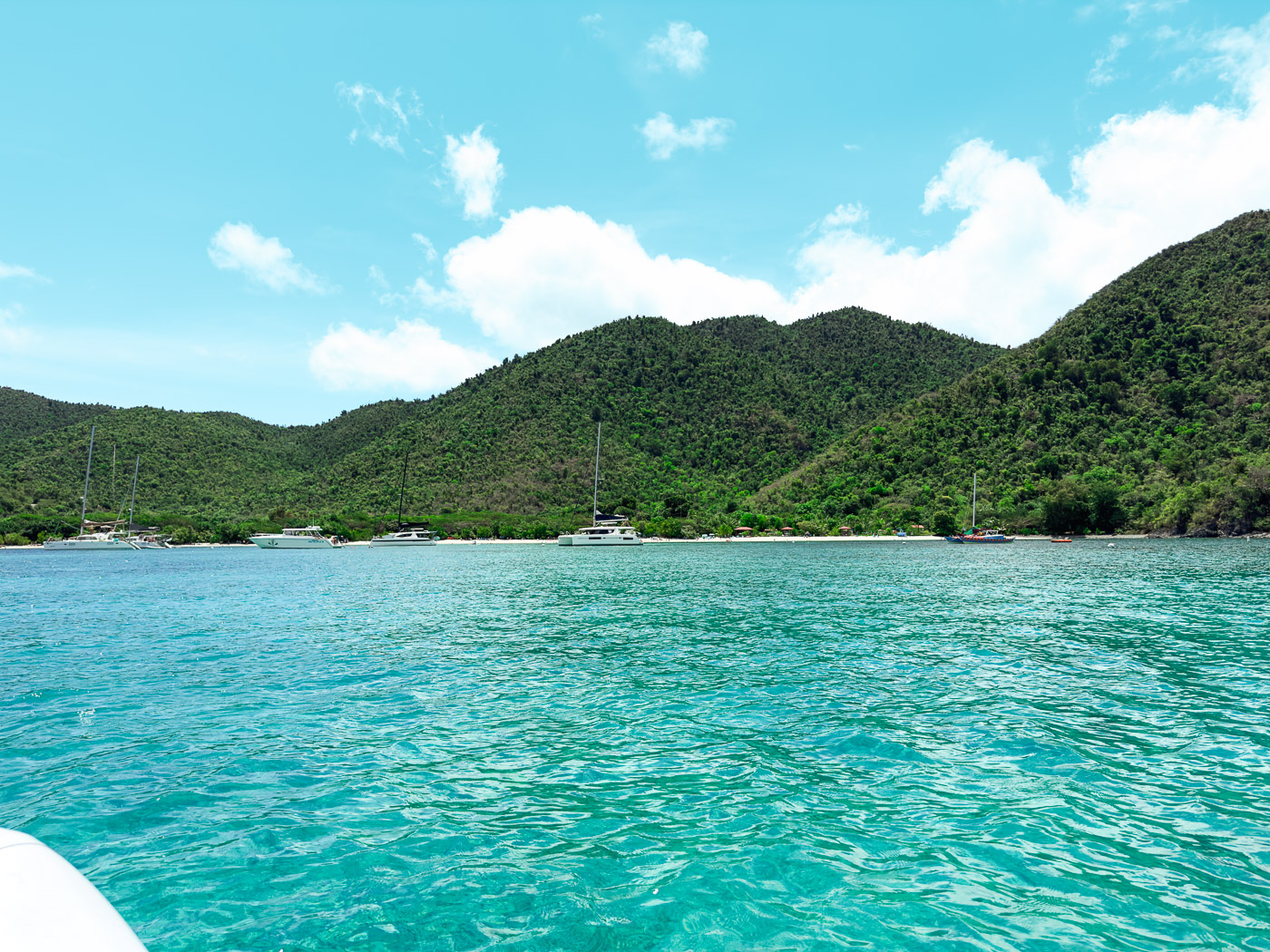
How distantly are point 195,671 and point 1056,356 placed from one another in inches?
5522

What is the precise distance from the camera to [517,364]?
18325 cm

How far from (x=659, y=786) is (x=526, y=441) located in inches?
5601

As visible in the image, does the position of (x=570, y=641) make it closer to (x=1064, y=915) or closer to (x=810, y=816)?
(x=810, y=816)

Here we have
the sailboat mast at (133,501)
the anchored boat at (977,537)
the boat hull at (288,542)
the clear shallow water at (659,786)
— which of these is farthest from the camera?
the sailboat mast at (133,501)

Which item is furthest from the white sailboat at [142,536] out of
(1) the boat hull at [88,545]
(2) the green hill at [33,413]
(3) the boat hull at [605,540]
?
(3) the boat hull at [605,540]

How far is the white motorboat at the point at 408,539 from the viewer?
115 m

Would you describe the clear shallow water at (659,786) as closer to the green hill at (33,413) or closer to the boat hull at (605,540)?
the boat hull at (605,540)

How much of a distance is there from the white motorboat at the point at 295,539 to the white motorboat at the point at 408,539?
634 cm

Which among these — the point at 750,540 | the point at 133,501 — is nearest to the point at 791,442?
the point at 750,540

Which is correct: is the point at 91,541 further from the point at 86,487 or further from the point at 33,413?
the point at 33,413

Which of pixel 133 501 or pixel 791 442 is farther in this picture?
pixel 791 442

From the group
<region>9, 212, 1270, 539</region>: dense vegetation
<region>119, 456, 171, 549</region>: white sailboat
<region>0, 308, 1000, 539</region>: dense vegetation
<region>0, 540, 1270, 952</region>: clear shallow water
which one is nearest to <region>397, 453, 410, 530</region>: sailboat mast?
<region>9, 212, 1270, 539</region>: dense vegetation

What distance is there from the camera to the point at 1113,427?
114625 mm

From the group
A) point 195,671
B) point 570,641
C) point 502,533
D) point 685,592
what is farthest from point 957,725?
point 502,533
